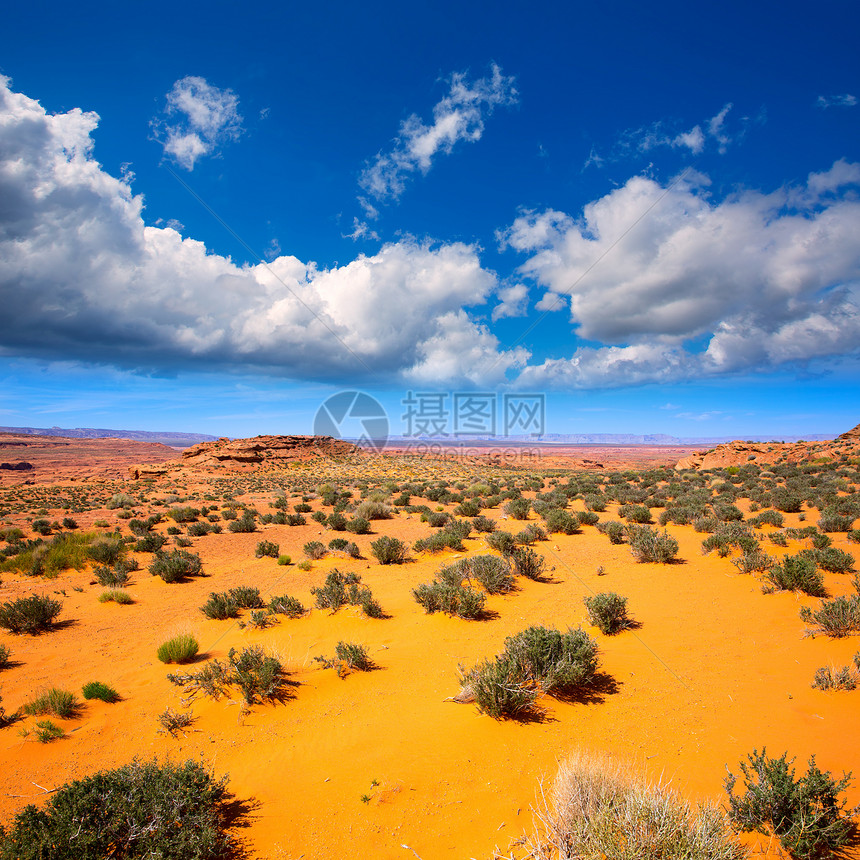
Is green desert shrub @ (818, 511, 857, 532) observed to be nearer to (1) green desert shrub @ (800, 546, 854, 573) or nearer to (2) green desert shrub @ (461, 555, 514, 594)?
(1) green desert shrub @ (800, 546, 854, 573)

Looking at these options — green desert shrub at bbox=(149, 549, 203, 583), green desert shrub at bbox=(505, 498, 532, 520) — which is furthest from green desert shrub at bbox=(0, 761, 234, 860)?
green desert shrub at bbox=(505, 498, 532, 520)

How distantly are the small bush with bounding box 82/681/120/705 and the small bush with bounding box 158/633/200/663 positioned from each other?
1000 mm

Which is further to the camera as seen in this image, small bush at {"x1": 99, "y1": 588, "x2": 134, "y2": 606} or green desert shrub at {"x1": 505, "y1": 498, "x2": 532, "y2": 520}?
green desert shrub at {"x1": 505, "y1": 498, "x2": 532, "y2": 520}

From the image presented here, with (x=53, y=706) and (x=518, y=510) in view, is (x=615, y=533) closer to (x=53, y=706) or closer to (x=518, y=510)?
(x=518, y=510)

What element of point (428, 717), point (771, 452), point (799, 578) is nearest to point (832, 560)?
point (799, 578)

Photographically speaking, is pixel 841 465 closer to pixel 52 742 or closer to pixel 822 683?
pixel 822 683

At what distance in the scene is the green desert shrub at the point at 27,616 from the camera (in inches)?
334

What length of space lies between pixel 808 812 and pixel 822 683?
2.81 m

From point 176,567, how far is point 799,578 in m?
14.5

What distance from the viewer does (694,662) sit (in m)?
6.19

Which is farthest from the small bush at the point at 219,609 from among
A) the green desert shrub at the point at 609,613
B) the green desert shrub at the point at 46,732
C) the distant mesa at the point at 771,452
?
the distant mesa at the point at 771,452

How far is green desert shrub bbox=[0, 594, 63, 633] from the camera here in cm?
848

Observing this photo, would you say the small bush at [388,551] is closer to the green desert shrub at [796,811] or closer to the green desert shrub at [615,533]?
the green desert shrub at [615,533]

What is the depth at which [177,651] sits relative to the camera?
7.05 metres
